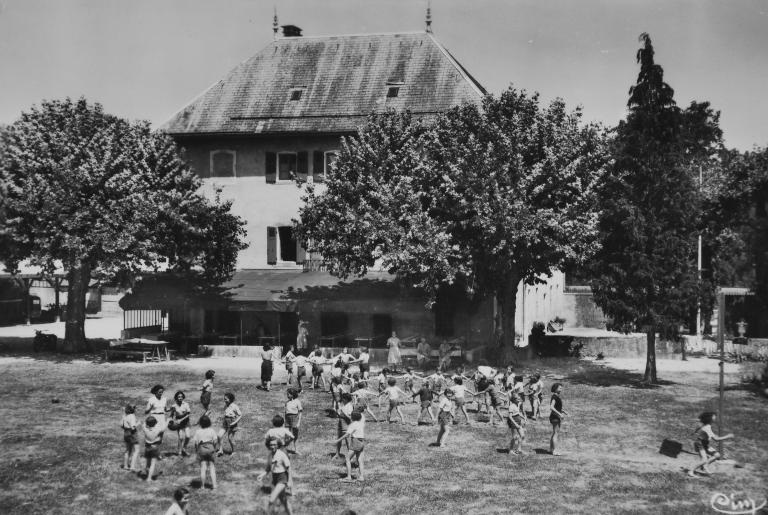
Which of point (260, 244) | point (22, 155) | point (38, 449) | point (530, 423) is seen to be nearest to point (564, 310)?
point (260, 244)

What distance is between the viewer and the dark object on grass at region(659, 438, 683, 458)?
17891 millimetres

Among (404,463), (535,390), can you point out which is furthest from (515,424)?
(535,390)

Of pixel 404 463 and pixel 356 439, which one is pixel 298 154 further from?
pixel 356 439

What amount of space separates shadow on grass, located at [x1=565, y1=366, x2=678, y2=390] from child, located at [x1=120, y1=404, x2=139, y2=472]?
1806cm

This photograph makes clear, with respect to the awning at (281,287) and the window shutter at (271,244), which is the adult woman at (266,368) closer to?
the awning at (281,287)

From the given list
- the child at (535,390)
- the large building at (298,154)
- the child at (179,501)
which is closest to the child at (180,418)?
the child at (179,501)

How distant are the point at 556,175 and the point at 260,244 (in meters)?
17.4

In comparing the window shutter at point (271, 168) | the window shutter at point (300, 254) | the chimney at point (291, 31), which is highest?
the chimney at point (291, 31)

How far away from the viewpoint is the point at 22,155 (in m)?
32.4

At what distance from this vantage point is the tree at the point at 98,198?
1230 inches

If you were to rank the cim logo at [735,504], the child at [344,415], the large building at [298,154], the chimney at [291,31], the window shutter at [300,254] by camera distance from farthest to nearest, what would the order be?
the chimney at [291,31], the window shutter at [300,254], the large building at [298,154], the child at [344,415], the cim logo at [735,504]

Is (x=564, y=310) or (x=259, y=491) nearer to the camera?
(x=259, y=491)

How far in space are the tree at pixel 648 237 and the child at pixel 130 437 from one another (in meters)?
18.7

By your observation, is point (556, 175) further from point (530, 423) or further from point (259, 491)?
point (259, 491)
